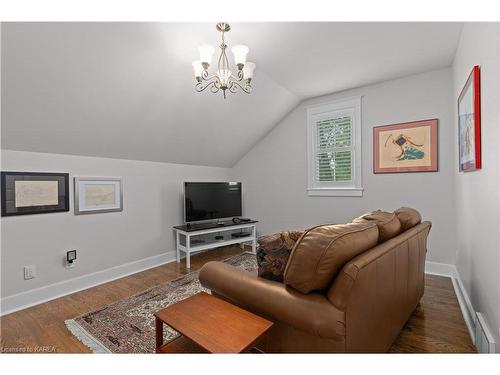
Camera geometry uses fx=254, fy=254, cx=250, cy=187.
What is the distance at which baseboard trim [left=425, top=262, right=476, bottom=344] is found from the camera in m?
1.93

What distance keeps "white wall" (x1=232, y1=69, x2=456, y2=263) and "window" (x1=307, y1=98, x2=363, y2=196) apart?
106 mm

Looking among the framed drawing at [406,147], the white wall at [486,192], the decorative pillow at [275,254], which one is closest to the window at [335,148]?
the framed drawing at [406,147]

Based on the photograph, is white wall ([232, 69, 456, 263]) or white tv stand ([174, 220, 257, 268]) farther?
white tv stand ([174, 220, 257, 268])

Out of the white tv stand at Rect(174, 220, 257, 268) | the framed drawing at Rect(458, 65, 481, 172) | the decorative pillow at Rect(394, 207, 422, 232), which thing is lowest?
the white tv stand at Rect(174, 220, 257, 268)

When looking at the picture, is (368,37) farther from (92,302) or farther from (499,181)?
(92,302)

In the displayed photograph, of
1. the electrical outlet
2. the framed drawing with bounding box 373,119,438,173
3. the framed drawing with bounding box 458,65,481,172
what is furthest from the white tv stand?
the framed drawing with bounding box 458,65,481,172

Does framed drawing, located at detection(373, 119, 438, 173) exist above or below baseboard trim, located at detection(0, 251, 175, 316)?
above

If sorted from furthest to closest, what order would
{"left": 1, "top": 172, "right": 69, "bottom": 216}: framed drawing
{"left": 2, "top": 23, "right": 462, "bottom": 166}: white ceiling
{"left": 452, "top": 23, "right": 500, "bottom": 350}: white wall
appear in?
1. {"left": 1, "top": 172, "right": 69, "bottom": 216}: framed drawing
2. {"left": 2, "top": 23, "right": 462, "bottom": 166}: white ceiling
3. {"left": 452, "top": 23, "right": 500, "bottom": 350}: white wall

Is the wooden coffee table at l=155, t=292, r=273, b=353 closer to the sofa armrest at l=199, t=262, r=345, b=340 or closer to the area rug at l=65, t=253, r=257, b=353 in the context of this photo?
the sofa armrest at l=199, t=262, r=345, b=340

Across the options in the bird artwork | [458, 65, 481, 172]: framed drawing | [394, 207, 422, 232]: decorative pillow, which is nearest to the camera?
[458, 65, 481, 172]: framed drawing

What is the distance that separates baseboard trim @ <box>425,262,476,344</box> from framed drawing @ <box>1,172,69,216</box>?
3.81 meters

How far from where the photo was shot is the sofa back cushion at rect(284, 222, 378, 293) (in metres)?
1.17

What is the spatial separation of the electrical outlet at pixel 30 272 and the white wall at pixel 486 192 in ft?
11.9
